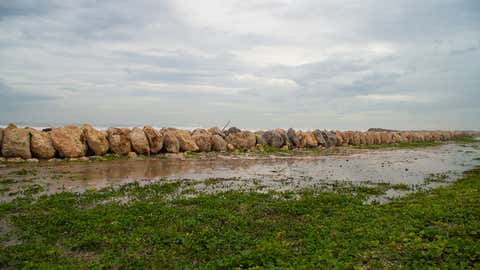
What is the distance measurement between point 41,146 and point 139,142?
6.71 m

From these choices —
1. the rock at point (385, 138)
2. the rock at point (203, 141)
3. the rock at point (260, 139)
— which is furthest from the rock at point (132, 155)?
the rock at point (385, 138)

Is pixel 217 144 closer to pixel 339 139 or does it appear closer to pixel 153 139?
pixel 153 139

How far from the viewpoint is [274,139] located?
35.6m

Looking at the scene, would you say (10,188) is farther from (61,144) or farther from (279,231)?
(279,231)

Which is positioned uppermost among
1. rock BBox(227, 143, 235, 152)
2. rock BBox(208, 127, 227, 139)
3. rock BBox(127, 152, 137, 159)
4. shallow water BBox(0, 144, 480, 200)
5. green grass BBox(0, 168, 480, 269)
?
rock BBox(208, 127, 227, 139)

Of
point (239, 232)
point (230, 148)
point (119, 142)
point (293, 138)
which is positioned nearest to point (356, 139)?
point (293, 138)

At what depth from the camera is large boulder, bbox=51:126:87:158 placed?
2056cm

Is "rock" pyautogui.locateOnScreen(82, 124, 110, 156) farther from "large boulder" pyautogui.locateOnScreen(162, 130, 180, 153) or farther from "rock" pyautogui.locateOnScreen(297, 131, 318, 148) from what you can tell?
"rock" pyautogui.locateOnScreen(297, 131, 318, 148)

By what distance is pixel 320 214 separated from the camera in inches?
Answer: 364

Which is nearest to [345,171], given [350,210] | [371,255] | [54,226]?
[350,210]

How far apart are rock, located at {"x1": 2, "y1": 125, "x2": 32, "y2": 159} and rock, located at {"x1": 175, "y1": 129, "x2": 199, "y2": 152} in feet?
37.9

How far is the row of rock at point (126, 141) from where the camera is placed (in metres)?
19.4

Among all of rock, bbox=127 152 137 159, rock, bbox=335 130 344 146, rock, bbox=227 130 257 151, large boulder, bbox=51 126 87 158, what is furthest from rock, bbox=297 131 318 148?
large boulder, bbox=51 126 87 158

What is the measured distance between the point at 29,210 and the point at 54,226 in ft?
6.80
